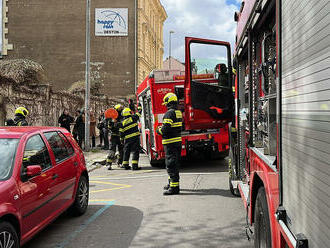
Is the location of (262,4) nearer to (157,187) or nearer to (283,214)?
(283,214)

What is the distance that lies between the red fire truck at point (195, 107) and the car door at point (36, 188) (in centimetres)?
253

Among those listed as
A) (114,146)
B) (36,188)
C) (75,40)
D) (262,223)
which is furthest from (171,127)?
(75,40)

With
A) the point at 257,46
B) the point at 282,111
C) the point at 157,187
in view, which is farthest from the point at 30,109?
the point at 282,111

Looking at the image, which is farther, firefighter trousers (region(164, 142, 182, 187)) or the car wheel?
firefighter trousers (region(164, 142, 182, 187))

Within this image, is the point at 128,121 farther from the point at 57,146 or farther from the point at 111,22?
the point at 111,22

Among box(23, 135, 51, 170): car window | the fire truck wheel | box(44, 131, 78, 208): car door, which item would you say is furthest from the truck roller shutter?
box(44, 131, 78, 208): car door

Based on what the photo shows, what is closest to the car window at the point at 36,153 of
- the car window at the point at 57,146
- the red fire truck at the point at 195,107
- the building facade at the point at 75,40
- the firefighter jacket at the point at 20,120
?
the car window at the point at 57,146

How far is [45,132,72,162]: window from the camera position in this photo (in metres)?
5.27

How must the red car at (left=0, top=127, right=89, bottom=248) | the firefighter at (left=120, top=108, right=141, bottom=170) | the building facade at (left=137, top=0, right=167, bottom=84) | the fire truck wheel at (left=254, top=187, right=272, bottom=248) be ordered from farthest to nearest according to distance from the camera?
the building facade at (left=137, top=0, right=167, bottom=84)
the firefighter at (left=120, top=108, right=141, bottom=170)
the red car at (left=0, top=127, right=89, bottom=248)
the fire truck wheel at (left=254, top=187, right=272, bottom=248)

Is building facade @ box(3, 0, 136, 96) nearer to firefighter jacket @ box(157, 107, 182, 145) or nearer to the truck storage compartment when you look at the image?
firefighter jacket @ box(157, 107, 182, 145)

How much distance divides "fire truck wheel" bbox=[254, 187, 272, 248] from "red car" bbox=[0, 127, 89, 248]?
7.53ft

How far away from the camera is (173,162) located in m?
7.51

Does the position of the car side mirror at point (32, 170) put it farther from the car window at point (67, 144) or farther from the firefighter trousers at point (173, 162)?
the firefighter trousers at point (173, 162)

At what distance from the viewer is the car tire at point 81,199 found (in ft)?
19.3
